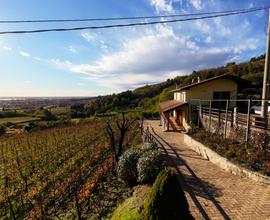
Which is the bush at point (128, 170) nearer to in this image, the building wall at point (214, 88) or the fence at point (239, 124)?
the fence at point (239, 124)

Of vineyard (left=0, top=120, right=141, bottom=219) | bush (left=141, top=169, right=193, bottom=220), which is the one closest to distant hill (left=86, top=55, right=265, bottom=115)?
vineyard (left=0, top=120, right=141, bottom=219)

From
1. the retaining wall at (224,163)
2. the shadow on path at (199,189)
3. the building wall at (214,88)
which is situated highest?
the building wall at (214,88)

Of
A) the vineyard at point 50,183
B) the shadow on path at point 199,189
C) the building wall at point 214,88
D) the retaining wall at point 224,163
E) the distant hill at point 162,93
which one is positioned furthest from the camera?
the distant hill at point 162,93

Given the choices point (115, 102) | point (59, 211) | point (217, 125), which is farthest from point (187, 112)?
point (115, 102)

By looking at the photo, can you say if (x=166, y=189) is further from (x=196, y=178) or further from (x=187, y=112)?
(x=187, y=112)

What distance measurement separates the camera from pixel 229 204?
256 inches

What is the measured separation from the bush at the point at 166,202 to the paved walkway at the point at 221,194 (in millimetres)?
2299

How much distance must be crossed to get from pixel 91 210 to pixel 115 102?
5967 cm

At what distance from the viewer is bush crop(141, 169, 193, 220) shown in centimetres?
367

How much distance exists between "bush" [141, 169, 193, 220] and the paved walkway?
2299 millimetres

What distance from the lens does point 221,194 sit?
7.24 m

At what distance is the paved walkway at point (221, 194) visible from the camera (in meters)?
5.97

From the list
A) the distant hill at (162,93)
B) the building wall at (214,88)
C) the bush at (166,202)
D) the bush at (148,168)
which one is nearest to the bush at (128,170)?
the bush at (148,168)

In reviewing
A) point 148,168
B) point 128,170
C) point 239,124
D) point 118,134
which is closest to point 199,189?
point 148,168
